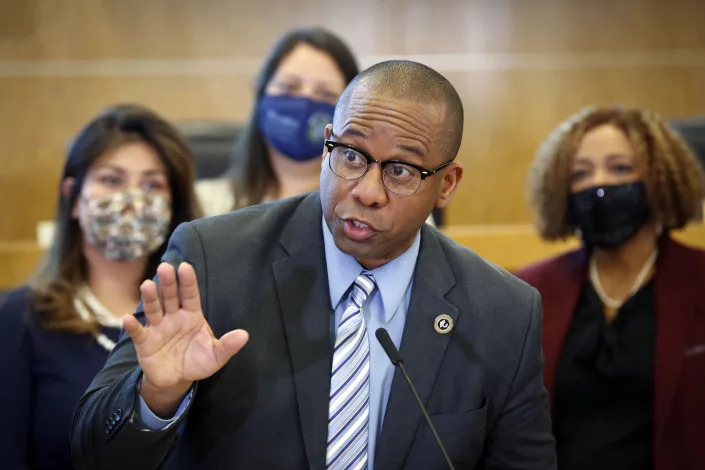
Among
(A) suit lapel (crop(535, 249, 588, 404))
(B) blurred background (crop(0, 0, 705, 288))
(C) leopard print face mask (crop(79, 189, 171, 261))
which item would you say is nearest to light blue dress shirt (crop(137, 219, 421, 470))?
(C) leopard print face mask (crop(79, 189, 171, 261))

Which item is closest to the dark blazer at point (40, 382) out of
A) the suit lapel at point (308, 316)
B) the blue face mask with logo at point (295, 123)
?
the suit lapel at point (308, 316)

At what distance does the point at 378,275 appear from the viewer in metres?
1.53

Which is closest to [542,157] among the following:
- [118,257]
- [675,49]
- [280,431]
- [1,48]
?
[118,257]

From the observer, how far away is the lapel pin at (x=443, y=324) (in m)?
1.51

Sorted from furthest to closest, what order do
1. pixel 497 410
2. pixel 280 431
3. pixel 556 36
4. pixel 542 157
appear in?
pixel 556 36
pixel 542 157
pixel 497 410
pixel 280 431

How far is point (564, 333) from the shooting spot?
2.34 meters

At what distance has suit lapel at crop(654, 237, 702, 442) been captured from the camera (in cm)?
221

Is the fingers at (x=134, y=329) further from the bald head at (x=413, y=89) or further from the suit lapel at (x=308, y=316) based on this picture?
the bald head at (x=413, y=89)

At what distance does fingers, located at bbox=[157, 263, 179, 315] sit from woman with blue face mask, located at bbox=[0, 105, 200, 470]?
0.81m

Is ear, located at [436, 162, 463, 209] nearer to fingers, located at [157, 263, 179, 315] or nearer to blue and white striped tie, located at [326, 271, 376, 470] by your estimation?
blue and white striped tie, located at [326, 271, 376, 470]

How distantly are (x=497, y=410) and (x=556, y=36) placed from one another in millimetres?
3203

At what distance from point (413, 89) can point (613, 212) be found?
113 cm

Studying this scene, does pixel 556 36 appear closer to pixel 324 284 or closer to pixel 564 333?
pixel 564 333

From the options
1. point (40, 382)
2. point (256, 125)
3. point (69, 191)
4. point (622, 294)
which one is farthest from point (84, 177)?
point (622, 294)
